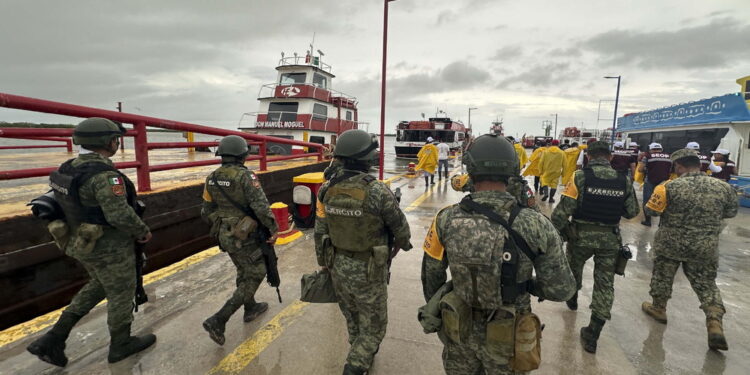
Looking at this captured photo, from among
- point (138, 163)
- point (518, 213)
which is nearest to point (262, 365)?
point (518, 213)

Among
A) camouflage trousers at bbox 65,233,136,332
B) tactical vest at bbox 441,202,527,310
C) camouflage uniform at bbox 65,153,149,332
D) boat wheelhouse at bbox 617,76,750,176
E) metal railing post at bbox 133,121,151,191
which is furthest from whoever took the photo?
boat wheelhouse at bbox 617,76,750,176

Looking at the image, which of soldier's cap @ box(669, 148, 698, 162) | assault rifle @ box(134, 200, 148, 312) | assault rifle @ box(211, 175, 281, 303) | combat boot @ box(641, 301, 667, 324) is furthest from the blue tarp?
assault rifle @ box(134, 200, 148, 312)

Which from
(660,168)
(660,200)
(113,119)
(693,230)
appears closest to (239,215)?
(113,119)

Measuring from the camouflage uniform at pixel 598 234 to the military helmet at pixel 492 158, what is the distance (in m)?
1.70

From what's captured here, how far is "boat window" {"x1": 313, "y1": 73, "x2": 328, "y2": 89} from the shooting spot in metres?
15.4

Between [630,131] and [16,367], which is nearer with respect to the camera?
[16,367]

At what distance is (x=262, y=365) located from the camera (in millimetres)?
2418

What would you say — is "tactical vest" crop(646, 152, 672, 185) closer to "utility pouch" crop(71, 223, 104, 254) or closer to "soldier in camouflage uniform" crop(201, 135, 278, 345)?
"soldier in camouflage uniform" crop(201, 135, 278, 345)

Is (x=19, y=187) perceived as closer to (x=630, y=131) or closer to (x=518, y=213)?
(x=518, y=213)

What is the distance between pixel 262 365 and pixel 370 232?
4.30 ft

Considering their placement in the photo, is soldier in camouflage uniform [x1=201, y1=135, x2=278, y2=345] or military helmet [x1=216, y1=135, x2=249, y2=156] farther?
military helmet [x1=216, y1=135, x2=249, y2=156]

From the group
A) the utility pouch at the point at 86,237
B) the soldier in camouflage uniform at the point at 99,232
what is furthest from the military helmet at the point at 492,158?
the utility pouch at the point at 86,237

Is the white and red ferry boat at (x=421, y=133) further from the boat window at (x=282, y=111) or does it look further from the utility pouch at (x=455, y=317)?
the utility pouch at (x=455, y=317)

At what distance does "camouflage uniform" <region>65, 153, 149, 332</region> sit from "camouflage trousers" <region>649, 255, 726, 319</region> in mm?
4676
